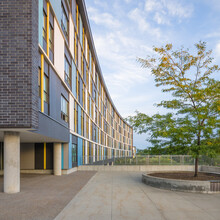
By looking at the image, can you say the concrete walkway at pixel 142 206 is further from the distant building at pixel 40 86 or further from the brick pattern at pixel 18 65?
the brick pattern at pixel 18 65

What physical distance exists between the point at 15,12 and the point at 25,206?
8.50 metres

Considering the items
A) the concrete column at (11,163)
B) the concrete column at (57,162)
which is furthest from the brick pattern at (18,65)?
the concrete column at (57,162)

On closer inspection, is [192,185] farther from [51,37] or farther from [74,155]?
[74,155]

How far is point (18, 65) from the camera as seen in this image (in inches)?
462

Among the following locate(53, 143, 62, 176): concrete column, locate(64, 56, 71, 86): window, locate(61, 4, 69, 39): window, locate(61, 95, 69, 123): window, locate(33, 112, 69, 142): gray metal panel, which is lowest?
locate(53, 143, 62, 176): concrete column

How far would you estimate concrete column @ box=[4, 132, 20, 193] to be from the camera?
40.5 ft

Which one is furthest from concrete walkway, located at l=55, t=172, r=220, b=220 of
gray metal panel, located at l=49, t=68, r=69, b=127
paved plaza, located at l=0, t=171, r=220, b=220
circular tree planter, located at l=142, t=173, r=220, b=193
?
Answer: gray metal panel, located at l=49, t=68, r=69, b=127

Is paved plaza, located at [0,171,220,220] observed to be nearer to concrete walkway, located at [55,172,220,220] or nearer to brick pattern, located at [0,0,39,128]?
concrete walkway, located at [55,172,220,220]

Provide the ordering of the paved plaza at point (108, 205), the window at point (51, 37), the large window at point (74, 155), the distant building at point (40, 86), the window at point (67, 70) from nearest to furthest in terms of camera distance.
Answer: the paved plaza at point (108, 205) → the distant building at point (40, 86) → the window at point (51, 37) → the window at point (67, 70) → the large window at point (74, 155)

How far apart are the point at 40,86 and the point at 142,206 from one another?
948cm

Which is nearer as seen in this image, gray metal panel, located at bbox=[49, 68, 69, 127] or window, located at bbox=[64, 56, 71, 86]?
gray metal panel, located at bbox=[49, 68, 69, 127]

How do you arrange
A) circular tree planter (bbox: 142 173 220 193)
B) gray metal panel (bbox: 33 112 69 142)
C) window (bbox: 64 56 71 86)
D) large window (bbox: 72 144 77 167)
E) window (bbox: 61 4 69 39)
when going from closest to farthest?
circular tree planter (bbox: 142 173 220 193) < gray metal panel (bbox: 33 112 69 142) < window (bbox: 61 4 69 39) < window (bbox: 64 56 71 86) < large window (bbox: 72 144 77 167)

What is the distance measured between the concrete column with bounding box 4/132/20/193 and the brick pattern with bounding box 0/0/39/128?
1345mm

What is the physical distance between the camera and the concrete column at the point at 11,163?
12.3m
